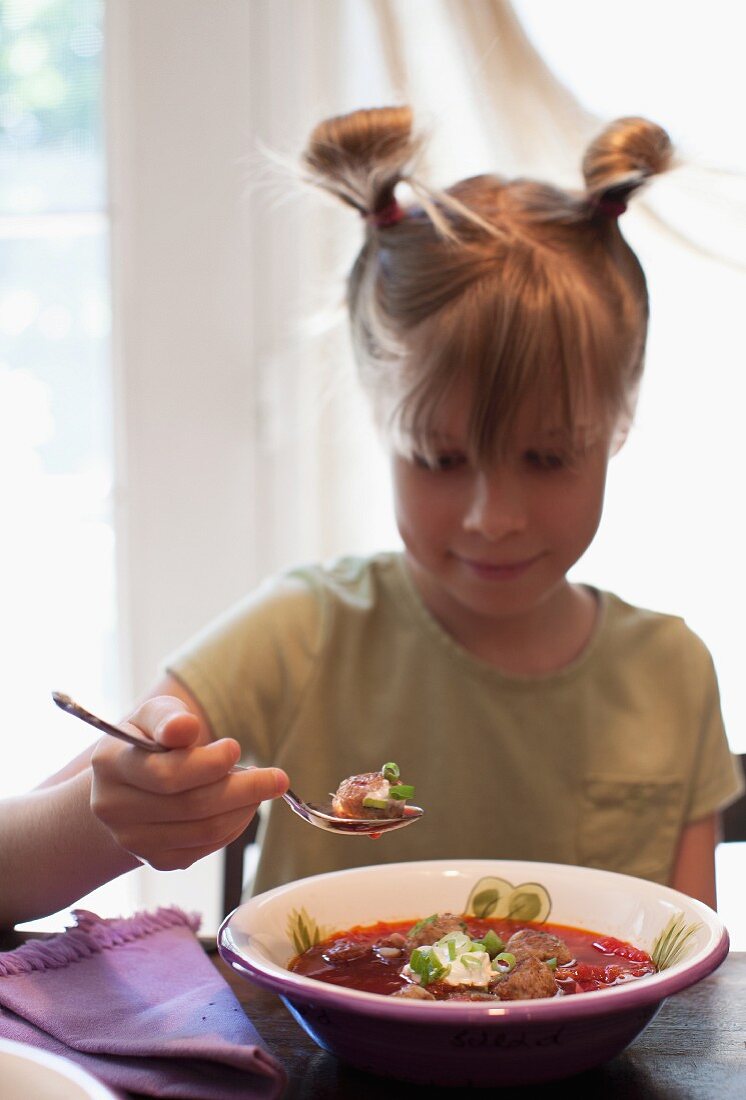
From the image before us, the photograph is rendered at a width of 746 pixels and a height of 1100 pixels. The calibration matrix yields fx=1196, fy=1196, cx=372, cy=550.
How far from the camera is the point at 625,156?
109 cm

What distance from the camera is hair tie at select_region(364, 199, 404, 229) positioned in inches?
45.3

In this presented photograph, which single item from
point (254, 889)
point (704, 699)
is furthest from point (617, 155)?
point (254, 889)

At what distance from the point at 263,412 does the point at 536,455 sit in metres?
0.91

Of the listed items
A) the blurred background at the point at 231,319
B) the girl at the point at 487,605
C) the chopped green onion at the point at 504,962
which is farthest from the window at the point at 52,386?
the chopped green onion at the point at 504,962

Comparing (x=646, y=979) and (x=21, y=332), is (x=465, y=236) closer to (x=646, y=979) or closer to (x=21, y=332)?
(x=646, y=979)

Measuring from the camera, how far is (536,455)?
3.42 feet

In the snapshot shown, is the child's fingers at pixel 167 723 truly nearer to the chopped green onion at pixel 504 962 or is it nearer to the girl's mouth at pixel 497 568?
the chopped green onion at pixel 504 962

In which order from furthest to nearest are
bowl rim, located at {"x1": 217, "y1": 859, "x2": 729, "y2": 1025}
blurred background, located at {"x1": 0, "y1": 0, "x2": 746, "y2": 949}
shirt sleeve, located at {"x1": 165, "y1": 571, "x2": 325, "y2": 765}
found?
blurred background, located at {"x1": 0, "y1": 0, "x2": 746, "y2": 949}, shirt sleeve, located at {"x1": 165, "y1": 571, "x2": 325, "y2": 765}, bowl rim, located at {"x1": 217, "y1": 859, "x2": 729, "y2": 1025}

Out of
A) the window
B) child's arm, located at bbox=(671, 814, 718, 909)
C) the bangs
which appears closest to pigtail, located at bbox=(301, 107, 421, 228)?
the bangs

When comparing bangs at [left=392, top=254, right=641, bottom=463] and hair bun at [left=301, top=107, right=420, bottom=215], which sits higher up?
hair bun at [left=301, top=107, right=420, bottom=215]

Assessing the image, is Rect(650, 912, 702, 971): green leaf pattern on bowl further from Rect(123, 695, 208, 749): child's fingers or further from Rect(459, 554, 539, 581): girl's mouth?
Rect(459, 554, 539, 581): girl's mouth

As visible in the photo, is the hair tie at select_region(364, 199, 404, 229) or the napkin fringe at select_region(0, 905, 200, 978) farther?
the hair tie at select_region(364, 199, 404, 229)

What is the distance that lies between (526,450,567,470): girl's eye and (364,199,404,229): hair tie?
29 centimetres

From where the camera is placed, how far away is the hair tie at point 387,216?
1.15 metres
